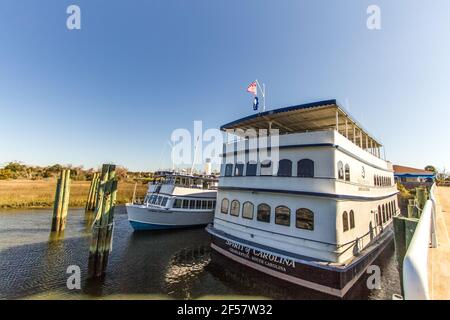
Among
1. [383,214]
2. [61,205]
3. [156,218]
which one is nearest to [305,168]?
[383,214]

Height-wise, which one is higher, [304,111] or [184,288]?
[304,111]

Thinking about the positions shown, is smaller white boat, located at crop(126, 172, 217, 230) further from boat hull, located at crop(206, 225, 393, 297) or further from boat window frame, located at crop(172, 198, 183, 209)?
boat hull, located at crop(206, 225, 393, 297)

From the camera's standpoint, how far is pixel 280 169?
36.9 ft

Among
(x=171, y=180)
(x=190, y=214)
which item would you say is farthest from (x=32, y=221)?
(x=190, y=214)

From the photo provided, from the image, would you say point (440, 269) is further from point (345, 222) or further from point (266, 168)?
point (266, 168)

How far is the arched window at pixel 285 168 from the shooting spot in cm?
1095

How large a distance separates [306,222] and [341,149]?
3.91 m

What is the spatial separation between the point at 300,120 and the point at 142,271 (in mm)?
12683

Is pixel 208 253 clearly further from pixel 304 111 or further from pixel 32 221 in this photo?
pixel 32 221

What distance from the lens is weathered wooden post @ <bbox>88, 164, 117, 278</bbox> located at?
1146cm

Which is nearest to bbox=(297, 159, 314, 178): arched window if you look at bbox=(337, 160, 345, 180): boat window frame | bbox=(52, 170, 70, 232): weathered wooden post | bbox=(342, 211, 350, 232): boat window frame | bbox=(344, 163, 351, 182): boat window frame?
bbox=(337, 160, 345, 180): boat window frame

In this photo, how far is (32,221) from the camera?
2248 cm

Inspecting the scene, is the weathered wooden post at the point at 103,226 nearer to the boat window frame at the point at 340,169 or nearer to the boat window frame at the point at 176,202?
the boat window frame at the point at 176,202

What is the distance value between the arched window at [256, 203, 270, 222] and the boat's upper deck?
4.49 meters
